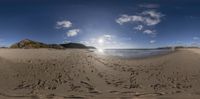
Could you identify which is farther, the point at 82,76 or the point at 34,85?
the point at 82,76

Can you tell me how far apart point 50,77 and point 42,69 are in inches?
97.1

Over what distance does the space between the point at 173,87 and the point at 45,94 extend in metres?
7.47

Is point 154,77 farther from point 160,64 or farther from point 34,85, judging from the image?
point 34,85

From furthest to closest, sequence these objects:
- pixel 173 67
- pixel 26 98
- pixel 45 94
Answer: pixel 173 67 < pixel 45 94 < pixel 26 98

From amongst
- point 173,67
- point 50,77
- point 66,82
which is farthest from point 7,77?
point 173,67

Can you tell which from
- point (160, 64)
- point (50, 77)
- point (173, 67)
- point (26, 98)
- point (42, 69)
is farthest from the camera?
point (160, 64)

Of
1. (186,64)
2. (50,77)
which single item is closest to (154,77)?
(186,64)

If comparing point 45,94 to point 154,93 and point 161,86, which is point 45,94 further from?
point 161,86

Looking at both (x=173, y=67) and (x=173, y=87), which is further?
(x=173, y=67)

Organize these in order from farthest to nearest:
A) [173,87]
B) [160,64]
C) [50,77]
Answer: [160,64], [50,77], [173,87]

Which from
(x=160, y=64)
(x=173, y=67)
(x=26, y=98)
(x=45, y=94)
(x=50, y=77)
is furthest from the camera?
(x=160, y=64)

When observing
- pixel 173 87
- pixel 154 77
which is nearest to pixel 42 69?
pixel 154 77

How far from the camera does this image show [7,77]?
671 inches

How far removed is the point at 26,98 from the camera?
39.1ft
